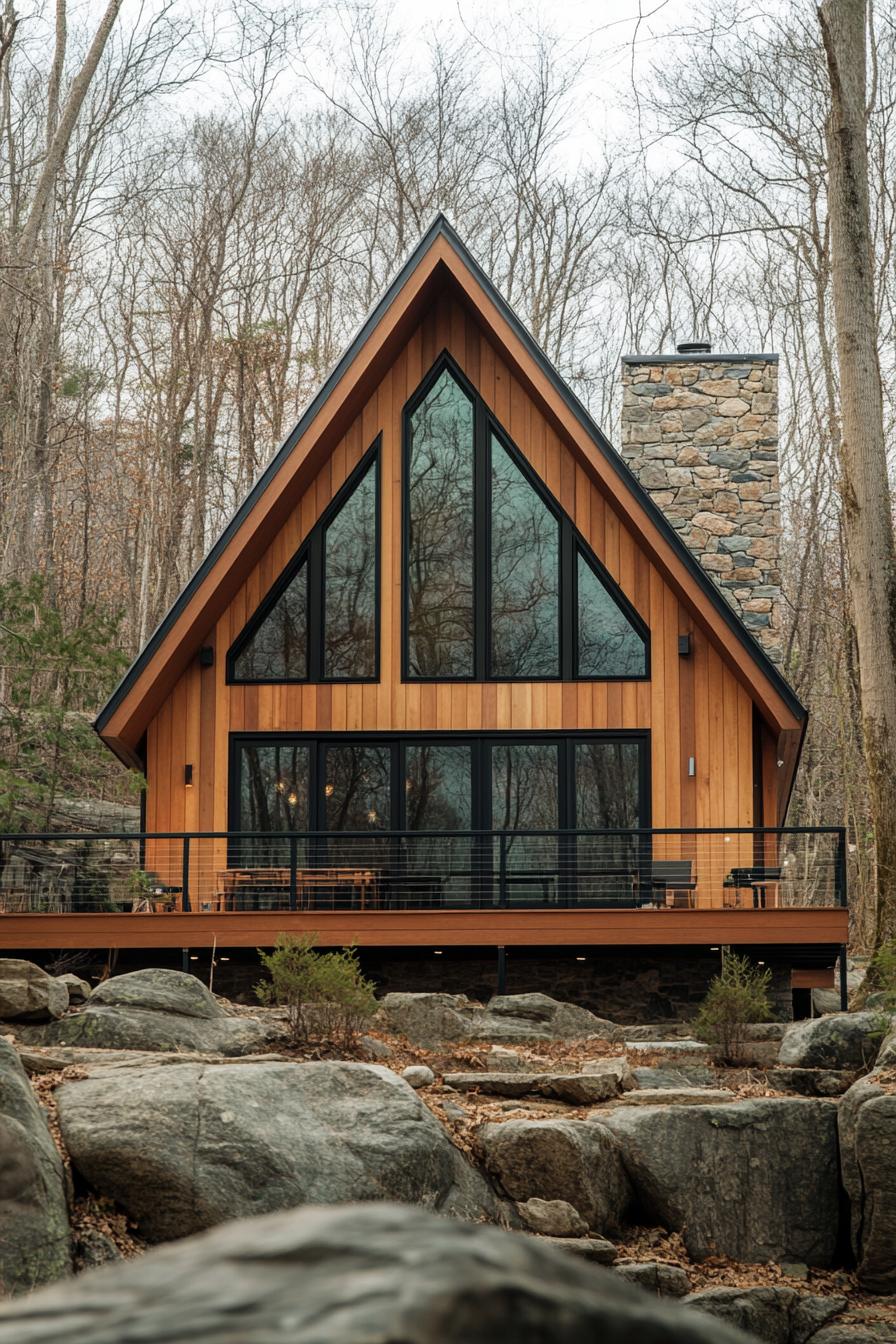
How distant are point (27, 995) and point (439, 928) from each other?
5.15 metres

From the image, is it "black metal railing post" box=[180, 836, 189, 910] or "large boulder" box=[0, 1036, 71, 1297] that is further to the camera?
"black metal railing post" box=[180, 836, 189, 910]

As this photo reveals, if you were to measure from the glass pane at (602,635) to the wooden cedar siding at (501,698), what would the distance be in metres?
0.17

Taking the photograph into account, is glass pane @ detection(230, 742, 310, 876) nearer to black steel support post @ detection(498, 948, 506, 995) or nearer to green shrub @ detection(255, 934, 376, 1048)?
black steel support post @ detection(498, 948, 506, 995)

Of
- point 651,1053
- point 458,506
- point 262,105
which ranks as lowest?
point 651,1053

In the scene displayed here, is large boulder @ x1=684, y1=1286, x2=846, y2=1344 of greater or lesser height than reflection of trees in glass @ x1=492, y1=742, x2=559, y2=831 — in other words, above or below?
below

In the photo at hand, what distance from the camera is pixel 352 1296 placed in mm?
1255

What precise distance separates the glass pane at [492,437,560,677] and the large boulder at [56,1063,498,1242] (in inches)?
316

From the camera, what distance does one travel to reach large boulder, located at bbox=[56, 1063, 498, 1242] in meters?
6.71

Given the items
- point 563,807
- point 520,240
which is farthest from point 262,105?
point 563,807

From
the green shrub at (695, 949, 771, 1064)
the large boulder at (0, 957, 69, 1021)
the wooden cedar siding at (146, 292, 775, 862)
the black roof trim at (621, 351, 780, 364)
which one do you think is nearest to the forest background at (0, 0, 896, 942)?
the black roof trim at (621, 351, 780, 364)

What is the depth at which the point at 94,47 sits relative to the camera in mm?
20031

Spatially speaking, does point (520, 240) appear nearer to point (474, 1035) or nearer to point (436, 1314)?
point (474, 1035)

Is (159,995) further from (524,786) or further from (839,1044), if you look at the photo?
(524,786)

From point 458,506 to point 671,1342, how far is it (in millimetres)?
14731
